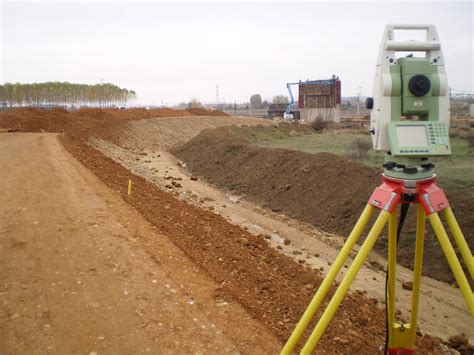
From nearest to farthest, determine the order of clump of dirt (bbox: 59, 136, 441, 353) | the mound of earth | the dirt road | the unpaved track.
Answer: the unpaved track → clump of dirt (bbox: 59, 136, 441, 353) → the dirt road → the mound of earth

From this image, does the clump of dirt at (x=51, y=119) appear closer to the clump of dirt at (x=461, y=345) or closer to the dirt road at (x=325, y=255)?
the dirt road at (x=325, y=255)

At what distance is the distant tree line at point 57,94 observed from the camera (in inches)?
2803

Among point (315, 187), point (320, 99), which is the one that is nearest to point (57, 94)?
point (320, 99)

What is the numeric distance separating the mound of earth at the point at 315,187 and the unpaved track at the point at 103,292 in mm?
5776

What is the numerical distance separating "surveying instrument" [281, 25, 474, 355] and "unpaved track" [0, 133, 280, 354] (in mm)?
1410

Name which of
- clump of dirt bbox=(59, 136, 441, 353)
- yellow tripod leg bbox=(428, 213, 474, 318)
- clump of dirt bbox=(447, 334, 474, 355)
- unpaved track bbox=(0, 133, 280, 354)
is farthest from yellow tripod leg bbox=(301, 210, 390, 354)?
clump of dirt bbox=(447, 334, 474, 355)

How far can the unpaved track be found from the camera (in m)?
3.56

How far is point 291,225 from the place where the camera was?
1149 cm

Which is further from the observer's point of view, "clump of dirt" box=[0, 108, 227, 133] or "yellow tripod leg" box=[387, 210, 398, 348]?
"clump of dirt" box=[0, 108, 227, 133]

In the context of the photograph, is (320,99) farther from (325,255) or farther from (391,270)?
(391,270)

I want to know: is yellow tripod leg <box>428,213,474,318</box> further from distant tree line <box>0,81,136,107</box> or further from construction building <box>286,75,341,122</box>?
distant tree line <box>0,81,136,107</box>

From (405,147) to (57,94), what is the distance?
82541mm

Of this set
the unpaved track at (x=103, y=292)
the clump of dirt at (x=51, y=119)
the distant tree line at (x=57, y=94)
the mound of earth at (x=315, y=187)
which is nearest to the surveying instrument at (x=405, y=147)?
the unpaved track at (x=103, y=292)

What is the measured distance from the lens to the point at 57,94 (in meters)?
75.5
